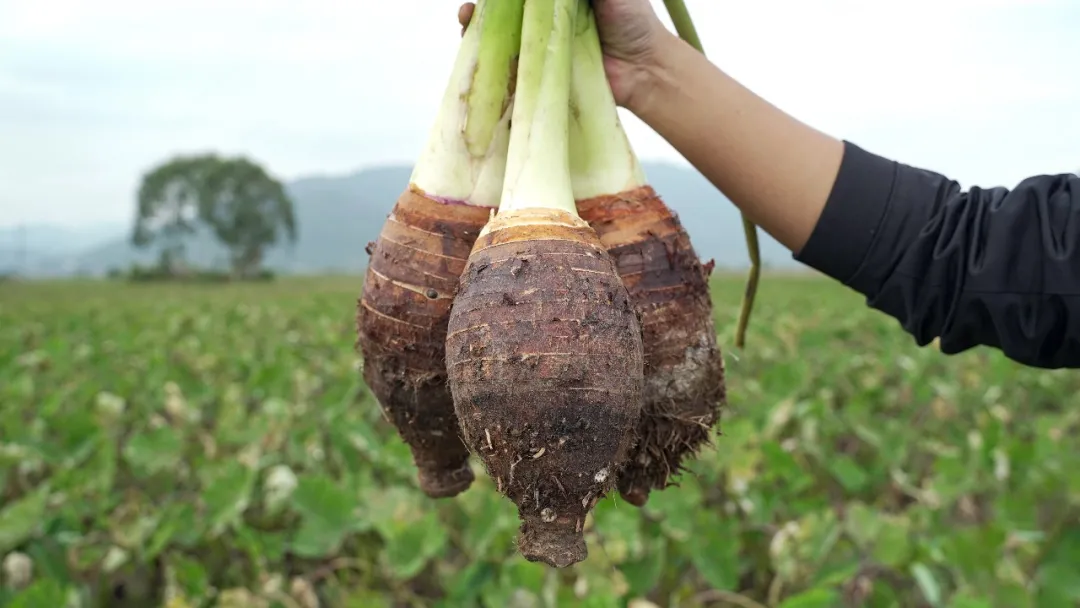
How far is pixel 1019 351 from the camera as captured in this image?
1.34 metres

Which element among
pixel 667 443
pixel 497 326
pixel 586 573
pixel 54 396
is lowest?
pixel 54 396

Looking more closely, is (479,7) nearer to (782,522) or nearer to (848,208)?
(848,208)

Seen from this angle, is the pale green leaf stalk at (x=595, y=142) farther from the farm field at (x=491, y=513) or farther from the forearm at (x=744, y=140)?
the farm field at (x=491, y=513)

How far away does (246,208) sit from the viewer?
5656 centimetres

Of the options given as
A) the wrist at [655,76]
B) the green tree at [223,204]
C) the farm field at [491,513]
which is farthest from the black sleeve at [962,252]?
the green tree at [223,204]

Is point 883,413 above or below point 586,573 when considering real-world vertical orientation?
below

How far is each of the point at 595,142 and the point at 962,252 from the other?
700 millimetres

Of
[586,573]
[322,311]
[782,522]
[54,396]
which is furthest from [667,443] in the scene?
[322,311]

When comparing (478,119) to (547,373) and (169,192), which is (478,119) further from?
(169,192)

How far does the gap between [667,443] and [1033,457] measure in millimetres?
4026

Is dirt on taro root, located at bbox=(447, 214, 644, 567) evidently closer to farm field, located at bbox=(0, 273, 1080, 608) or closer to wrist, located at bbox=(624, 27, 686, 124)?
wrist, located at bbox=(624, 27, 686, 124)

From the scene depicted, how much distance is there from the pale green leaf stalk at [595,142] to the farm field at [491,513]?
1881 millimetres

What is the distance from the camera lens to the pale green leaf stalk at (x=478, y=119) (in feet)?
3.44

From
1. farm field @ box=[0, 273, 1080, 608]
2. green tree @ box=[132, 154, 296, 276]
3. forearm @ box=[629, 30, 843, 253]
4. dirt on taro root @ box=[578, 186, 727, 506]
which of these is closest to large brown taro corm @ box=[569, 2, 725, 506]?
dirt on taro root @ box=[578, 186, 727, 506]
